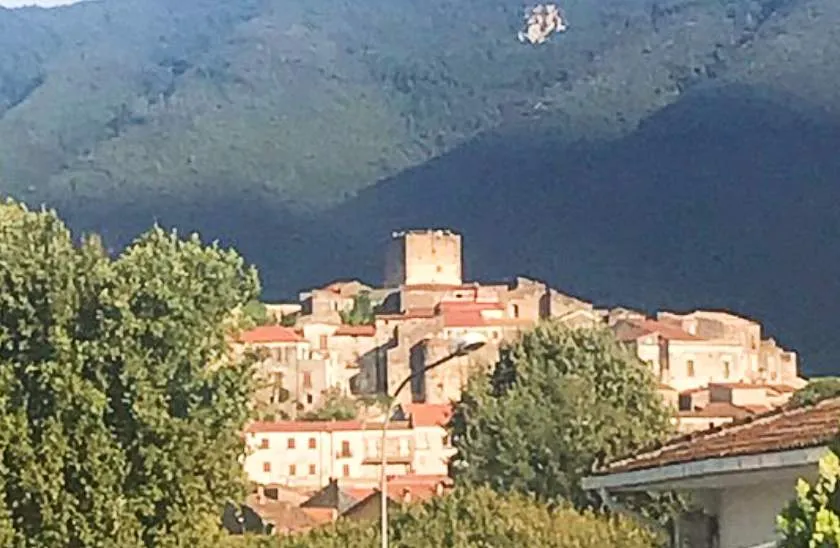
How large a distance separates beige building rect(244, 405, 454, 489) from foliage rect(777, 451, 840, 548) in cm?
8734

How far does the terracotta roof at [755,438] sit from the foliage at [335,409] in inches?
3931

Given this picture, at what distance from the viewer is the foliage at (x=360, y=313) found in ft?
478

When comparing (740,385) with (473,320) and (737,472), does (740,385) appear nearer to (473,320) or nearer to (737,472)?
(473,320)

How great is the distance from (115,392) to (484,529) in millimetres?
5463

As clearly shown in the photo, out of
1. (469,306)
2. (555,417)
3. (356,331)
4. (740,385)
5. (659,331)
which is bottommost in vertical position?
(555,417)

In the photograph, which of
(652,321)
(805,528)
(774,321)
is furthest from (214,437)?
(774,321)

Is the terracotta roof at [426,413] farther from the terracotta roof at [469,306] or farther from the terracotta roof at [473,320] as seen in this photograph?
the terracotta roof at [469,306]

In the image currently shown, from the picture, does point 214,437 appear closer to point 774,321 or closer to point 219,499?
point 219,499

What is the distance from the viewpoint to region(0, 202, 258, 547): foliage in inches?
845

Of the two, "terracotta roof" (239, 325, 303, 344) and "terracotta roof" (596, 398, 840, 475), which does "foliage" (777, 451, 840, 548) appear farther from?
"terracotta roof" (239, 325, 303, 344)

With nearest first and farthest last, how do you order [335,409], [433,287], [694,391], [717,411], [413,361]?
1. [717,411]
2. [694,391]
3. [335,409]
4. [413,361]
5. [433,287]

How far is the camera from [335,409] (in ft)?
384

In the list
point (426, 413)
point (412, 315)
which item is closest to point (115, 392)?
point (426, 413)

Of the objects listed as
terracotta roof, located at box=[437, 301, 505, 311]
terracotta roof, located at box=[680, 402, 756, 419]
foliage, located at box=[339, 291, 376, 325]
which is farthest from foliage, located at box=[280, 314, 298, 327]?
terracotta roof, located at box=[680, 402, 756, 419]
